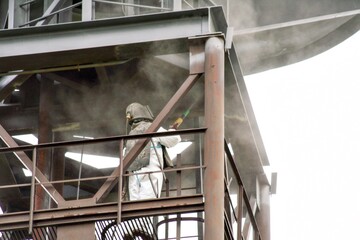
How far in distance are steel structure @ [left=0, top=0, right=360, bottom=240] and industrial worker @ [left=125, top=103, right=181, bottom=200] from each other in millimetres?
390

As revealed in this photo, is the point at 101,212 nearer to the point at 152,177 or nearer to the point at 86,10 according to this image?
the point at 152,177

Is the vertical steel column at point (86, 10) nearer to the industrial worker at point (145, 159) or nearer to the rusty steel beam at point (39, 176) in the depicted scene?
the industrial worker at point (145, 159)

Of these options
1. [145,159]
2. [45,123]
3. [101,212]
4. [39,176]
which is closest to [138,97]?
[45,123]

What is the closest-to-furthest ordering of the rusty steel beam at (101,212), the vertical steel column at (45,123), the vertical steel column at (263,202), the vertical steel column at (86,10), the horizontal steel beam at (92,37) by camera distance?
the rusty steel beam at (101,212), the horizontal steel beam at (92,37), the vertical steel column at (86,10), the vertical steel column at (45,123), the vertical steel column at (263,202)

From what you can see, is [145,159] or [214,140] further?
[145,159]

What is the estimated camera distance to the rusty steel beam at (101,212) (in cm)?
2592

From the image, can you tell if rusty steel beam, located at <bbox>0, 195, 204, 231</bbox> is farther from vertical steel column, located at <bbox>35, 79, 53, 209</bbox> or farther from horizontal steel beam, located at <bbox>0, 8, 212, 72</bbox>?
vertical steel column, located at <bbox>35, 79, 53, 209</bbox>

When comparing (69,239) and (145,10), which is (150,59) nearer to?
(145,10)

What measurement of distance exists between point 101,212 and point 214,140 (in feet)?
6.35

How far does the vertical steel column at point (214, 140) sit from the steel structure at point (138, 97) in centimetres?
2

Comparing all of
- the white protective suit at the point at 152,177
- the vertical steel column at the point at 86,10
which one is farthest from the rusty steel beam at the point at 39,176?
the vertical steel column at the point at 86,10

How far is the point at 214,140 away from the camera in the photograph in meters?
26.4

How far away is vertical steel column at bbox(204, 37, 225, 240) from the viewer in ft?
84.1

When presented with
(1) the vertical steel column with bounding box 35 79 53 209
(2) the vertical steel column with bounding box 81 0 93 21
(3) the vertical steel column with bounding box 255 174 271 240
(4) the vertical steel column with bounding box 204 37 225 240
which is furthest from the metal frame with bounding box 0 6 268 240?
(3) the vertical steel column with bounding box 255 174 271 240
